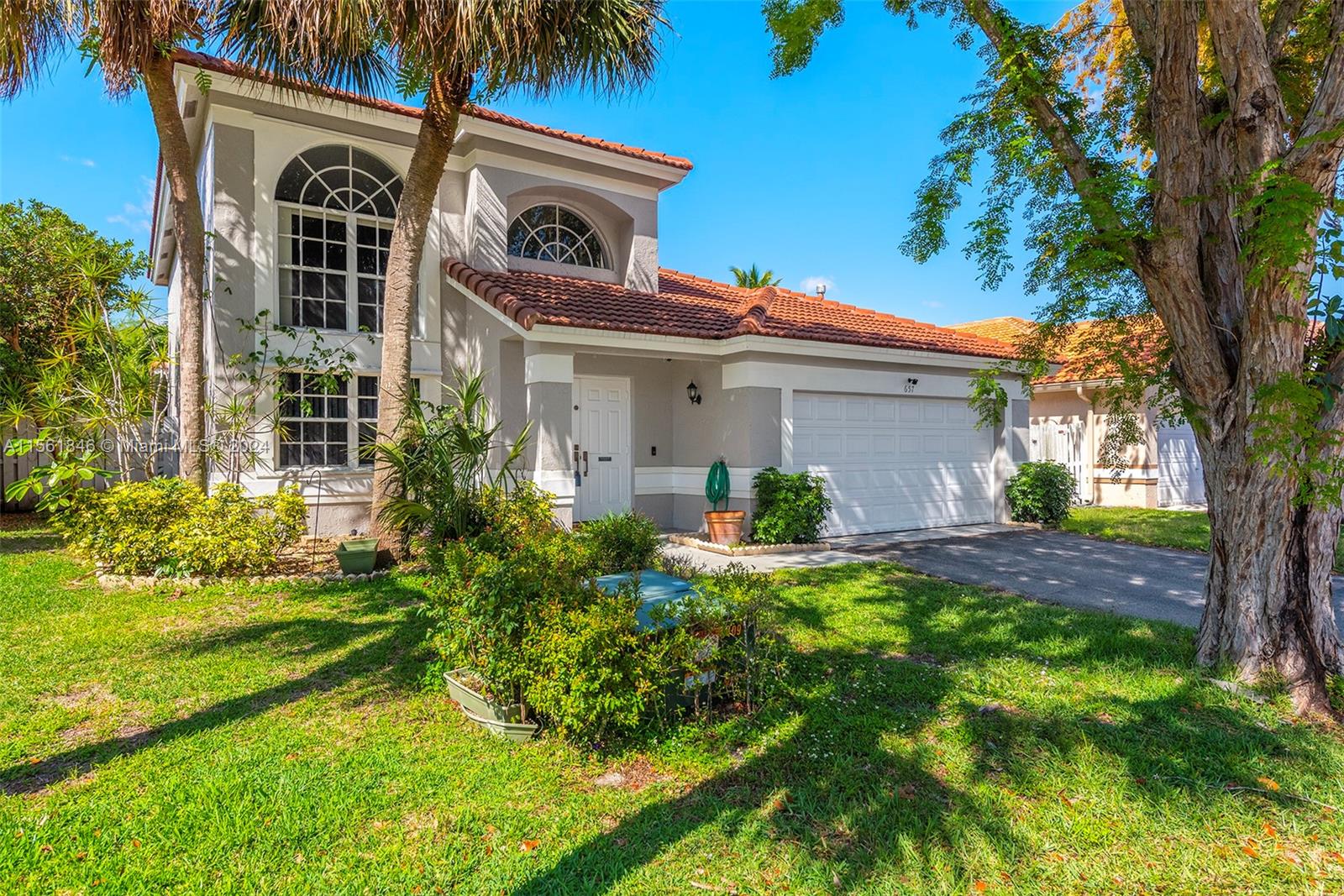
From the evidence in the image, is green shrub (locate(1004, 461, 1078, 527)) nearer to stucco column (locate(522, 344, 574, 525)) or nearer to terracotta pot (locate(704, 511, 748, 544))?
terracotta pot (locate(704, 511, 748, 544))

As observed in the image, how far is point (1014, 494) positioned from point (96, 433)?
15.8 metres

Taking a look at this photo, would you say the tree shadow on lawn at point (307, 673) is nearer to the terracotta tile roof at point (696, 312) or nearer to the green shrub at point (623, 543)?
the green shrub at point (623, 543)

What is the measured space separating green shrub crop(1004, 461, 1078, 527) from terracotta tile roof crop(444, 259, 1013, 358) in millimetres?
2495

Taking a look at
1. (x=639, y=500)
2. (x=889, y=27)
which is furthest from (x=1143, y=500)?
(x=889, y=27)

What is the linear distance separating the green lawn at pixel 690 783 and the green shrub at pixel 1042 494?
8035 millimetres

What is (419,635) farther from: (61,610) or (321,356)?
(321,356)

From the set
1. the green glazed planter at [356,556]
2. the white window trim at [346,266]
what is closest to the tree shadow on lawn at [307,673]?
the green glazed planter at [356,556]

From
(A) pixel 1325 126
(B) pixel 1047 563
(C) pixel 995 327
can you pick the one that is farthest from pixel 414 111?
(C) pixel 995 327

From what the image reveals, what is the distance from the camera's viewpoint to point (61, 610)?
7.27 meters

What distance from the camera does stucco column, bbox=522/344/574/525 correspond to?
33.8 feet

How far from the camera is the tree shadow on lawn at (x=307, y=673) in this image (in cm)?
405

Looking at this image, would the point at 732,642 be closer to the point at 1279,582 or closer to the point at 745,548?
the point at 1279,582

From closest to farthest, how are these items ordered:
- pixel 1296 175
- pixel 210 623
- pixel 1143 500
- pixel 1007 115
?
pixel 1296 175
pixel 1007 115
pixel 210 623
pixel 1143 500

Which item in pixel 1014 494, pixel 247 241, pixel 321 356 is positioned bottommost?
pixel 1014 494
